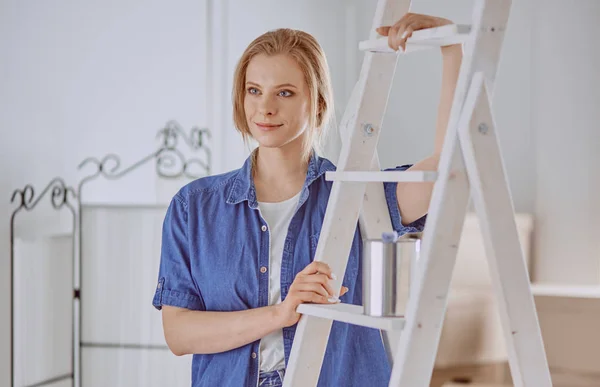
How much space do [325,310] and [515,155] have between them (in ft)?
10.6

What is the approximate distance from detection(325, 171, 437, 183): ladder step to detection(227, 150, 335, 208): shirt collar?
0.55 feet

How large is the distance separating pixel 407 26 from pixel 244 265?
563mm

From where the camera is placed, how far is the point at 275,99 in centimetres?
165

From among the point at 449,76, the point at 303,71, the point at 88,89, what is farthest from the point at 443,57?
the point at 88,89

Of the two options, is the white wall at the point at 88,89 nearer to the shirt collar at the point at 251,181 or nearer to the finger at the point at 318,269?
the shirt collar at the point at 251,181

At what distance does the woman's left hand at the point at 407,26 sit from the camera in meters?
1.45

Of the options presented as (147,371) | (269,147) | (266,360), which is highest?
(269,147)

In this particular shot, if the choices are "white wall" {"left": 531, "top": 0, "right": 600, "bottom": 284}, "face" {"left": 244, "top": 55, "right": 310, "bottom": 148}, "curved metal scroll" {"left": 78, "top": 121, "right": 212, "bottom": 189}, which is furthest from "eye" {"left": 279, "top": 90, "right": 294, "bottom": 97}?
"white wall" {"left": 531, "top": 0, "right": 600, "bottom": 284}

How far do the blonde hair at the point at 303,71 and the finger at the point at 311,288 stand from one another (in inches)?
13.2

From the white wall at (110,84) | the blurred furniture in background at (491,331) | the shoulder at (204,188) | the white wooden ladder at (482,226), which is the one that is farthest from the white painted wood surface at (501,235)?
the blurred furniture in background at (491,331)

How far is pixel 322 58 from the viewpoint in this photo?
68.1 inches

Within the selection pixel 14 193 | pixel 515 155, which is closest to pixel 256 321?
pixel 14 193

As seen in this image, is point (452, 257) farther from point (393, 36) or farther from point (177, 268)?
point (177, 268)

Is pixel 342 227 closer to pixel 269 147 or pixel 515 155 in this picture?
pixel 269 147
